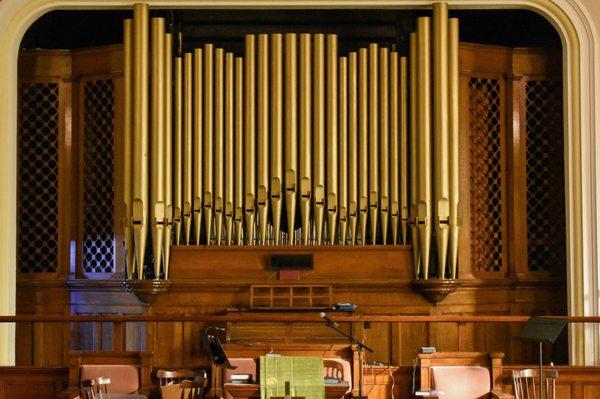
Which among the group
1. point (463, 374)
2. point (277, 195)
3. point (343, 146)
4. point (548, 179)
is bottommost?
point (463, 374)

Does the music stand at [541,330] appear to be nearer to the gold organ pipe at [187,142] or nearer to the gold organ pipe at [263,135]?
the gold organ pipe at [263,135]

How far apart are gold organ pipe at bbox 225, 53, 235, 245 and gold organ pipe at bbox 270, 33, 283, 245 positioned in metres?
0.40

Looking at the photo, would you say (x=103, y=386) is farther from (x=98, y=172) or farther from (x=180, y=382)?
(x=98, y=172)

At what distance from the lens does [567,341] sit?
11.9m

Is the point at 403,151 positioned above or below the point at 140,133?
below

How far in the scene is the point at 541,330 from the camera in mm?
9133

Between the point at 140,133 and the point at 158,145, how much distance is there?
21 centimetres

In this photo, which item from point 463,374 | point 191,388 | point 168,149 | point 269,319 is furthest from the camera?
point 168,149

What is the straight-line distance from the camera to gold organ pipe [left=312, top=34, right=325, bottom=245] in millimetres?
11781

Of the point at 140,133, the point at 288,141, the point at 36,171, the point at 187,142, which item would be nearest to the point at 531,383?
the point at 288,141

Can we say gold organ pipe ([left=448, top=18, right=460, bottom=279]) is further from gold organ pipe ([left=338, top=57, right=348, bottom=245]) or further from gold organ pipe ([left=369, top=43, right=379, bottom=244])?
gold organ pipe ([left=338, top=57, right=348, bottom=245])

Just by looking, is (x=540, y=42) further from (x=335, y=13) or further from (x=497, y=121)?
(x=335, y=13)

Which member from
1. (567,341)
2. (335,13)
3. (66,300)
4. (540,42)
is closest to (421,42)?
(335,13)

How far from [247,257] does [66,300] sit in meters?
1.98
